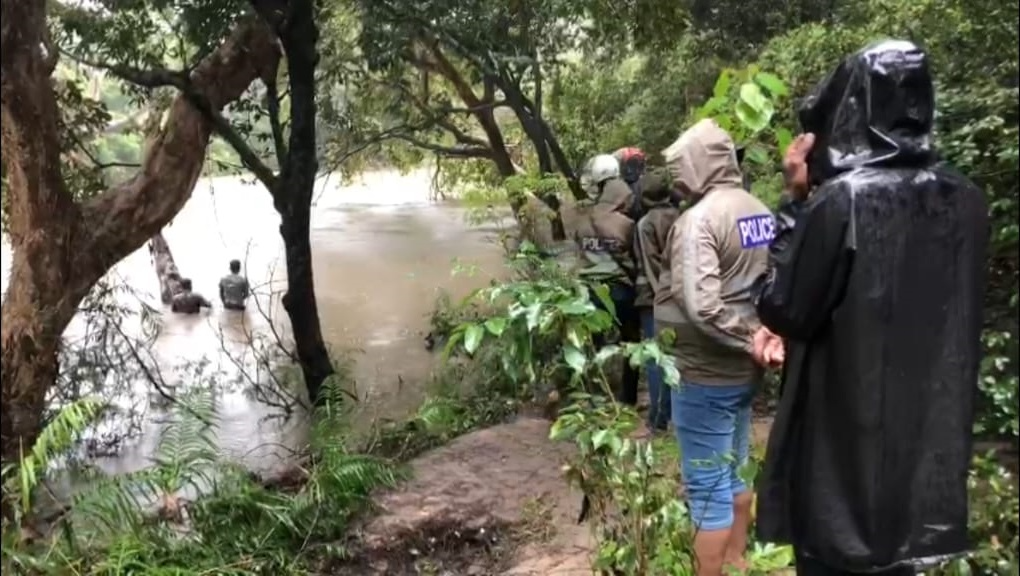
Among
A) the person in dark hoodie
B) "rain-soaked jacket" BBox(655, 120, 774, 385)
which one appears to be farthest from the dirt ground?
"rain-soaked jacket" BBox(655, 120, 774, 385)

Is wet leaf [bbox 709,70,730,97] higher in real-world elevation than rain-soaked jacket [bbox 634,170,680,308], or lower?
higher

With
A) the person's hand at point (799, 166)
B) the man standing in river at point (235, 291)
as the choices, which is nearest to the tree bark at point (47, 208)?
the person's hand at point (799, 166)

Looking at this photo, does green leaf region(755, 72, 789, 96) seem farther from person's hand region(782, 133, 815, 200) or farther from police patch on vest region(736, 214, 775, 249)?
person's hand region(782, 133, 815, 200)

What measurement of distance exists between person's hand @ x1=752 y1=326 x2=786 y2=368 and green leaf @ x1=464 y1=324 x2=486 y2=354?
0.84m

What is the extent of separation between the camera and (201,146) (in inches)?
319

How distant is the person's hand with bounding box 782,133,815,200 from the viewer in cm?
259

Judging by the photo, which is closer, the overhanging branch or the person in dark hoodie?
the person in dark hoodie

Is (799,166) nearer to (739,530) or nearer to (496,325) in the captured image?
(496,325)

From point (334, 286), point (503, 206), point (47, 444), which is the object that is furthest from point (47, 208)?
point (334, 286)

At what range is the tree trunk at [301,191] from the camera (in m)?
8.50

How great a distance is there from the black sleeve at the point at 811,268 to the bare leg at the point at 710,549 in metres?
1.19

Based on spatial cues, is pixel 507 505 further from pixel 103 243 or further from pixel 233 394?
pixel 233 394

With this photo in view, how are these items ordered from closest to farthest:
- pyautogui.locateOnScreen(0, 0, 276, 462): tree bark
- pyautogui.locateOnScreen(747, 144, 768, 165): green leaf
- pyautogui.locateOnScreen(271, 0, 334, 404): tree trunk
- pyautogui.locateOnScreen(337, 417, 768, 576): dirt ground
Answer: pyautogui.locateOnScreen(747, 144, 768, 165): green leaf → pyautogui.locateOnScreen(337, 417, 768, 576): dirt ground → pyautogui.locateOnScreen(0, 0, 276, 462): tree bark → pyautogui.locateOnScreen(271, 0, 334, 404): tree trunk

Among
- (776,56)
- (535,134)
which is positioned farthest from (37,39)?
(535,134)
